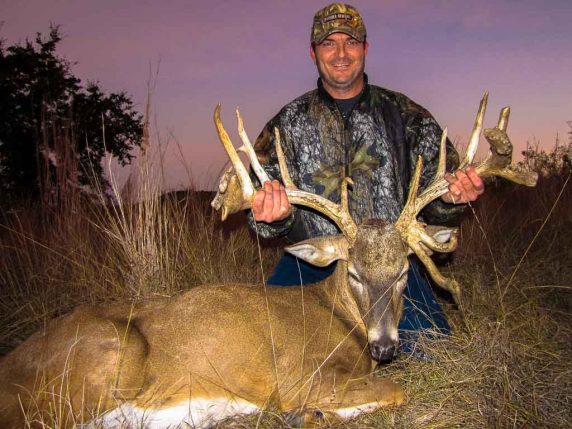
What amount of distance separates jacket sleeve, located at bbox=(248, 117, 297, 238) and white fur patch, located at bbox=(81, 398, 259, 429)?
1951 millimetres

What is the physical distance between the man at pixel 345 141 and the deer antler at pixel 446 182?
102cm

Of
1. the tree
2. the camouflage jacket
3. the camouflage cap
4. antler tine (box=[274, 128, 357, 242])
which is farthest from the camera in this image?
the tree

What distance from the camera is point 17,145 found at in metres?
11.3

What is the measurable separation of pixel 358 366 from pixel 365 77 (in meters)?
3.26

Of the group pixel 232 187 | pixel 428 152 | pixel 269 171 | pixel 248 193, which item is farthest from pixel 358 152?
pixel 232 187

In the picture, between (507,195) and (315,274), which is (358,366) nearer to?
(315,274)

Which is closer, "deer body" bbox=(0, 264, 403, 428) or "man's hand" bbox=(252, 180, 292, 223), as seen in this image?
"deer body" bbox=(0, 264, 403, 428)

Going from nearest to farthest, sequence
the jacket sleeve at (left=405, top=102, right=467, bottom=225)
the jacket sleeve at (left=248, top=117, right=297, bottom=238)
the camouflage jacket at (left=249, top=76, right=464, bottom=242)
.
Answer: the jacket sleeve at (left=405, top=102, right=467, bottom=225) < the jacket sleeve at (left=248, top=117, right=297, bottom=238) < the camouflage jacket at (left=249, top=76, right=464, bottom=242)

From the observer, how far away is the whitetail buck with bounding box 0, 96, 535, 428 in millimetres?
3453

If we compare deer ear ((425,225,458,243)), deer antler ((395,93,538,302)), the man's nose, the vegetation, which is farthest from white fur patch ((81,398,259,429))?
the man's nose

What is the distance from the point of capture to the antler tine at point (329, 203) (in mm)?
4184

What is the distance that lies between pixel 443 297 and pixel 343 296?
1932 millimetres

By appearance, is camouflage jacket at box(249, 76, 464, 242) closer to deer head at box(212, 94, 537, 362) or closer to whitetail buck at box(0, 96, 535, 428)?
deer head at box(212, 94, 537, 362)

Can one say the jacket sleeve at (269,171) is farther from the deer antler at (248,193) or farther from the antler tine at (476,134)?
the antler tine at (476,134)
